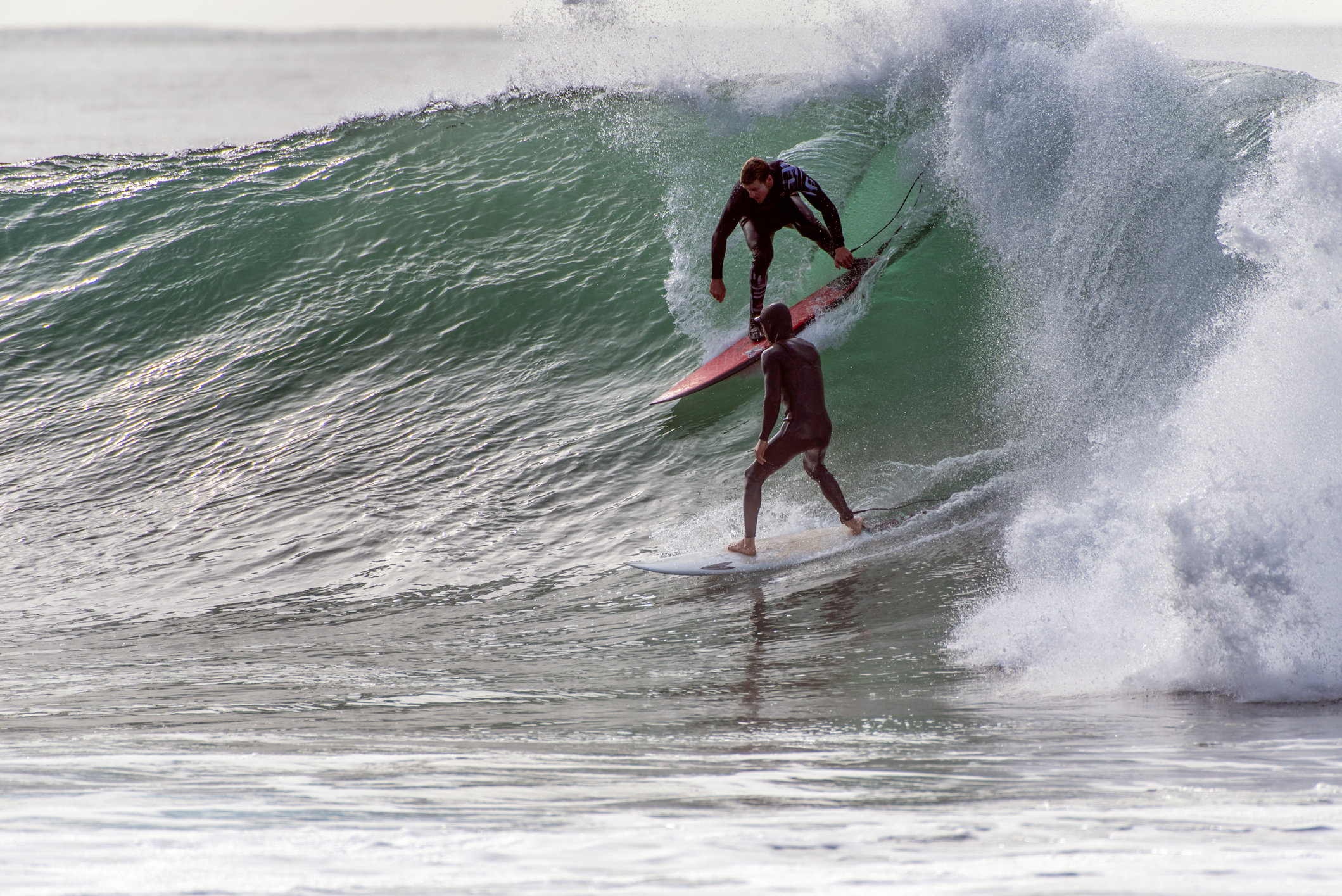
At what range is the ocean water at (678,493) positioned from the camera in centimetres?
220

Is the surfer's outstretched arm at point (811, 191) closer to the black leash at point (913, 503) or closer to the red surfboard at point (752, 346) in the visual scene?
the red surfboard at point (752, 346)

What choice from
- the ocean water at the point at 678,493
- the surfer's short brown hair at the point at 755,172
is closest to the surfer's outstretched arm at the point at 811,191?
the surfer's short brown hair at the point at 755,172

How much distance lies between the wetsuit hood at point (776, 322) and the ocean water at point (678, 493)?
121cm

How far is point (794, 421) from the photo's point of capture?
5516mm

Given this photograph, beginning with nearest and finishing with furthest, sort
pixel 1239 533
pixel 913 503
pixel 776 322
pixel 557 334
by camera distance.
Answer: pixel 1239 533 < pixel 776 322 < pixel 913 503 < pixel 557 334

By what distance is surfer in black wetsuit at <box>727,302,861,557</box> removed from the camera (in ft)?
17.8

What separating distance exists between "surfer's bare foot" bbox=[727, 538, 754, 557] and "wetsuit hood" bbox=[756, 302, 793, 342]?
3.64ft

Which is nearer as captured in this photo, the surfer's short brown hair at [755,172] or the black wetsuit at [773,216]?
the surfer's short brown hair at [755,172]

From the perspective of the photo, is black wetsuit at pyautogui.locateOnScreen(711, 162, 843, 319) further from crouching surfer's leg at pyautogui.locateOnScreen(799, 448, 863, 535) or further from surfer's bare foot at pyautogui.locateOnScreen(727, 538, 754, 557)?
surfer's bare foot at pyautogui.locateOnScreen(727, 538, 754, 557)

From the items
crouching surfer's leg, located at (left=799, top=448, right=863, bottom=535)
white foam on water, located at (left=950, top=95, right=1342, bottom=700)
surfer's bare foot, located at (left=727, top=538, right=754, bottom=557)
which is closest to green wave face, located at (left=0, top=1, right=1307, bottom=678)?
crouching surfer's leg, located at (left=799, top=448, right=863, bottom=535)

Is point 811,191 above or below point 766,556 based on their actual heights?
above

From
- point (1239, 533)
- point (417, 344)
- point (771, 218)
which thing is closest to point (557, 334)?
point (417, 344)

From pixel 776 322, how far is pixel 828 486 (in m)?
0.96

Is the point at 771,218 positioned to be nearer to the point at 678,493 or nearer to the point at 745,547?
the point at 678,493
